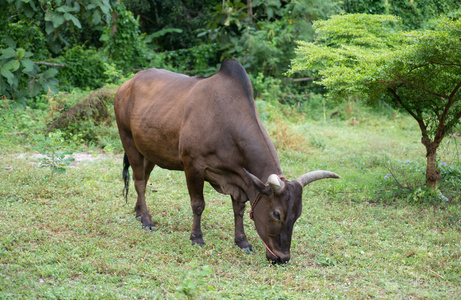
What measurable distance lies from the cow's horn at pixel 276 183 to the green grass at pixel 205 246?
78 centimetres

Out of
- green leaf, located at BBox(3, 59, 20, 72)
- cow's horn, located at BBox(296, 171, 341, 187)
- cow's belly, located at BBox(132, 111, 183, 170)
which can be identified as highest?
cow's horn, located at BBox(296, 171, 341, 187)

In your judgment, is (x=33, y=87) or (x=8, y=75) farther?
(x=33, y=87)

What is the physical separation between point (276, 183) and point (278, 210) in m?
0.30

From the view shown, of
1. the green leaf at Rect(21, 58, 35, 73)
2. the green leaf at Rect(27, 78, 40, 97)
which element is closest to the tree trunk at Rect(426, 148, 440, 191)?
the green leaf at Rect(21, 58, 35, 73)

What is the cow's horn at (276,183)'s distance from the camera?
4.43 metres

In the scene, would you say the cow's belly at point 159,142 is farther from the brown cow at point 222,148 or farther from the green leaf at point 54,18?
the green leaf at point 54,18

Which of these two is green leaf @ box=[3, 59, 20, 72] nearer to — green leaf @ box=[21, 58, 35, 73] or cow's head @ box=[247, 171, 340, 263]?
green leaf @ box=[21, 58, 35, 73]

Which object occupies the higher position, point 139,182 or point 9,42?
point 9,42

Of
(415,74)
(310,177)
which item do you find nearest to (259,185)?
(310,177)

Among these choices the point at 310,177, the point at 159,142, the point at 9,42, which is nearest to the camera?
the point at 310,177

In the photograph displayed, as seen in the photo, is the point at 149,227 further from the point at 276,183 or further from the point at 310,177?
the point at 310,177

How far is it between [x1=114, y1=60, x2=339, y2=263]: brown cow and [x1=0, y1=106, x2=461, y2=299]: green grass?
39 centimetres

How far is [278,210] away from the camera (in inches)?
179

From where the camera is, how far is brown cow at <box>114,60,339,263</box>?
461 cm
